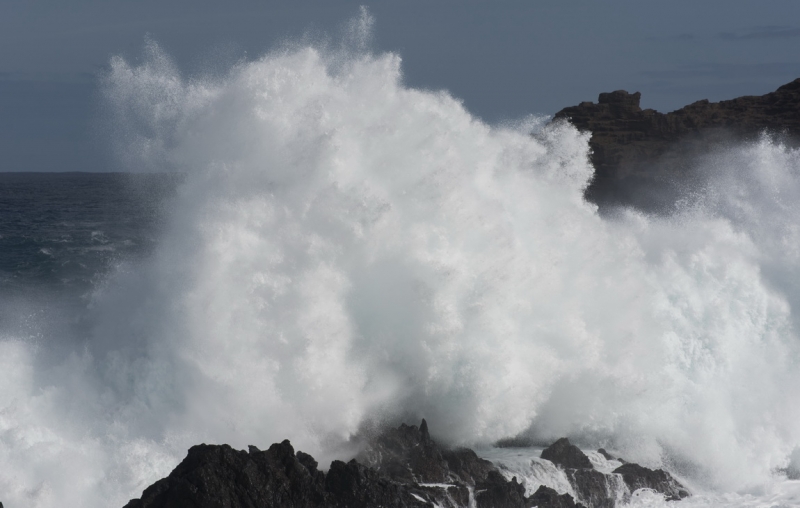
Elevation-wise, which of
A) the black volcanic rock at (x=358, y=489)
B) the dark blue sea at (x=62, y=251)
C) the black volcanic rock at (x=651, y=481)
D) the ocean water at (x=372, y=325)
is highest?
the dark blue sea at (x=62, y=251)

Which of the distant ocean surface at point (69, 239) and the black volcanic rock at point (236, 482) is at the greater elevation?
the distant ocean surface at point (69, 239)

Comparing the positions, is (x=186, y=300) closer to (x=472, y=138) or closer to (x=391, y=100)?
(x=391, y=100)

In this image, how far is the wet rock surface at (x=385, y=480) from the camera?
10.7 m

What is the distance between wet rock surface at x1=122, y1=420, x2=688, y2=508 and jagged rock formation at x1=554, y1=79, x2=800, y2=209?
93.8 feet

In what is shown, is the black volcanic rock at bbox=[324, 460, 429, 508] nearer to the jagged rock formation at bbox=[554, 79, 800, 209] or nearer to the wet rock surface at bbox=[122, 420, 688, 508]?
the wet rock surface at bbox=[122, 420, 688, 508]

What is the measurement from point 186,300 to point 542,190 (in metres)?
8.18

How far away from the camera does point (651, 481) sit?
555 inches

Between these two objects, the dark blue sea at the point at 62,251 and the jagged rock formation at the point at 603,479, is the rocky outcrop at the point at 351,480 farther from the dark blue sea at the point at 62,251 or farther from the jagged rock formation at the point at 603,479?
the dark blue sea at the point at 62,251

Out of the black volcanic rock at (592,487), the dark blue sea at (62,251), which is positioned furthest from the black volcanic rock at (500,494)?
the dark blue sea at (62,251)

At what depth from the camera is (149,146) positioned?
18156 millimetres

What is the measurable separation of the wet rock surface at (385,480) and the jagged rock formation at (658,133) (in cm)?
2859

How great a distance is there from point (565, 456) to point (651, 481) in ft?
4.92

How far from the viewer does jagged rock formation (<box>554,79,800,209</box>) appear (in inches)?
1689

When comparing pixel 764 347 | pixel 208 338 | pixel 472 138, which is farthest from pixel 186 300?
pixel 764 347
